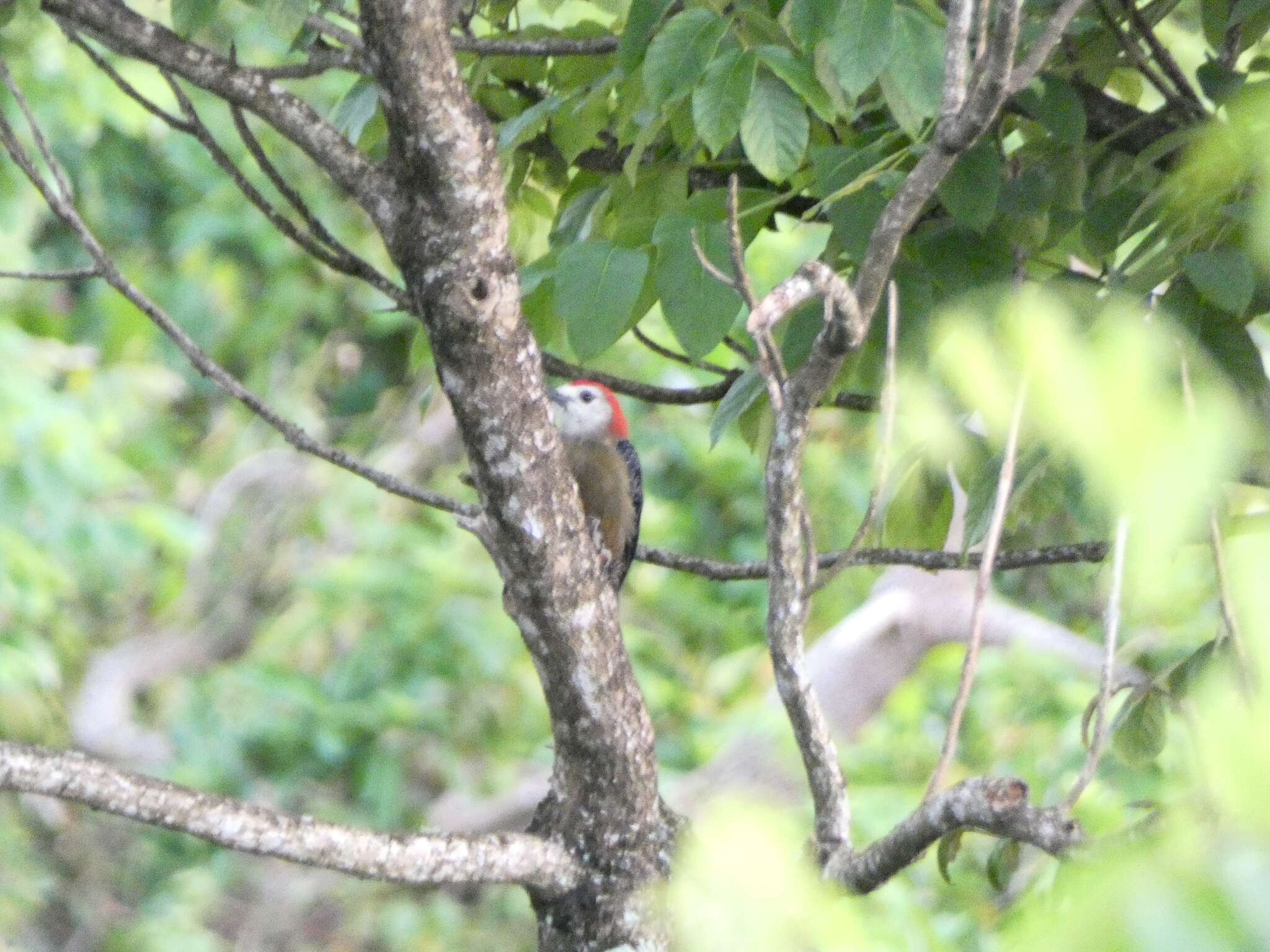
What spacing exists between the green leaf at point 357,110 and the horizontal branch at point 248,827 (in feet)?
3.79

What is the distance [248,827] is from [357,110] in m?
1.26

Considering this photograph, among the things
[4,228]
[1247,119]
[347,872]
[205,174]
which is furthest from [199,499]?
[1247,119]

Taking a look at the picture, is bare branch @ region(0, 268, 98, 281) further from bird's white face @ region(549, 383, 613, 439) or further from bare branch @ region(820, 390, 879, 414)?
bird's white face @ region(549, 383, 613, 439)

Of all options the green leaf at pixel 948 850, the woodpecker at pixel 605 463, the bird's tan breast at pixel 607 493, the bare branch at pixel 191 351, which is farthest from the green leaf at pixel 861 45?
the bird's tan breast at pixel 607 493

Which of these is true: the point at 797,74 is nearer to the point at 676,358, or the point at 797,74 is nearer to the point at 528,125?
the point at 528,125

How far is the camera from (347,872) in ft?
6.55

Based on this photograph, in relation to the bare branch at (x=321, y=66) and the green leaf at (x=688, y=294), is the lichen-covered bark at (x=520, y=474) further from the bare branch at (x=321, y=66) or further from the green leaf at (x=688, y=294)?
the bare branch at (x=321, y=66)

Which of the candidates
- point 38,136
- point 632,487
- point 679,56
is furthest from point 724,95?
point 632,487

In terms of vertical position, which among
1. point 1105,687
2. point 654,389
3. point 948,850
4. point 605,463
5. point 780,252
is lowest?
point 780,252

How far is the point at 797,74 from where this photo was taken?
7.25ft

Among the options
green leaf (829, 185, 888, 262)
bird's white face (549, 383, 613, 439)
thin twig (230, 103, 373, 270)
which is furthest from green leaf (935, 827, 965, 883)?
bird's white face (549, 383, 613, 439)

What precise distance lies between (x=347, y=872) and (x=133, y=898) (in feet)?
25.7

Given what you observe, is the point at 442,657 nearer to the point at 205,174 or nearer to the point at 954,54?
the point at 205,174

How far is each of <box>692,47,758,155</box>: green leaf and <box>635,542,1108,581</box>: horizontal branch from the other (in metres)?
0.73
